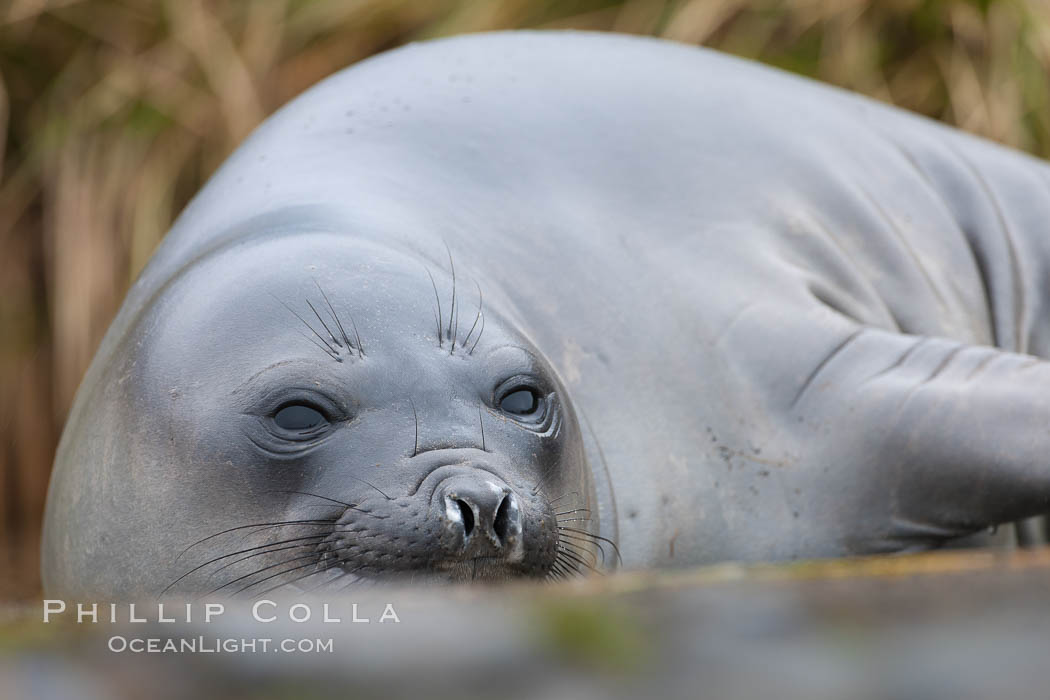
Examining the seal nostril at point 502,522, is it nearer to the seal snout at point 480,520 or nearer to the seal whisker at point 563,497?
the seal snout at point 480,520

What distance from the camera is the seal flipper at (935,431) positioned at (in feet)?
11.1

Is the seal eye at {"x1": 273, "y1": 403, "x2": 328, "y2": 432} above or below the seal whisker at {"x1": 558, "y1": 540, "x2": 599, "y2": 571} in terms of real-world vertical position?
above

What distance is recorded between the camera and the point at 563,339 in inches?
136

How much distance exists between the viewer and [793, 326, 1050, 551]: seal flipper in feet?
11.1

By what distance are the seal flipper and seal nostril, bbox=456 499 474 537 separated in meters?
1.35

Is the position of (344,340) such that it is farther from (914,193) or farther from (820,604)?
(914,193)

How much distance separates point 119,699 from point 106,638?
0.43 feet

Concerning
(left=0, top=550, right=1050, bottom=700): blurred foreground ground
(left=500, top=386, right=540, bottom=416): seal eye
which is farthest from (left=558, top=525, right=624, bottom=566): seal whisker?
(left=0, top=550, right=1050, bottom=700): blurred foreground ground

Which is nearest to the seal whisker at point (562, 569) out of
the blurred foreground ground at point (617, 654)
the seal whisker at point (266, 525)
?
the seal whisker at point (266, 525)

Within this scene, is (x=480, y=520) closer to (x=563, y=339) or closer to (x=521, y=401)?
(x=521, y=401)

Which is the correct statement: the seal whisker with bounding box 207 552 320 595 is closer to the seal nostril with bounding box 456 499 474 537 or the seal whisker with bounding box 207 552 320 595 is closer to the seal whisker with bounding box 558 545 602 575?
the seal nostril with bounding box 456 499 474 537

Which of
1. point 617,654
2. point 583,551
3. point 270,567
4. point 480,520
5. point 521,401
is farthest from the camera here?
point 583,551

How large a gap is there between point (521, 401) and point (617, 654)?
6.28ft

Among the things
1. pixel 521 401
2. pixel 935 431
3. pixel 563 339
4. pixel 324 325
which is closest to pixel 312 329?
pixel 324 325
